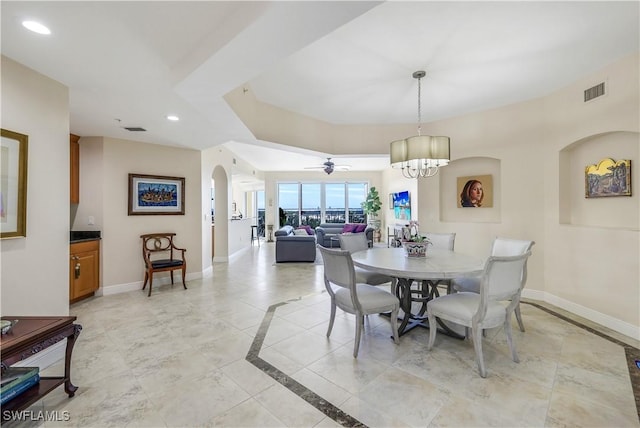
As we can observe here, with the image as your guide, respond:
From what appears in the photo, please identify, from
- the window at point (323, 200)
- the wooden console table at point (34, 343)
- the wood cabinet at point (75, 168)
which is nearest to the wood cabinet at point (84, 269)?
the wood cabinet at point (75, 168)

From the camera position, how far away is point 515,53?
2.64 metres

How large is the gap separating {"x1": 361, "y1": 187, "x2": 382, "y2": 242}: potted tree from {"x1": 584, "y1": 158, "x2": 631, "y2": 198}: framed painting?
23.3 feet

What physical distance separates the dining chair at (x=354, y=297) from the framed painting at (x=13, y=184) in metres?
2.43

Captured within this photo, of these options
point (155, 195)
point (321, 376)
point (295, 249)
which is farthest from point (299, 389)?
point (295, 249)

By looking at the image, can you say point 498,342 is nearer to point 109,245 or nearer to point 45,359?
point 45,359

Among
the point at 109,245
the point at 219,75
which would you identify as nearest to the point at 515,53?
the point at 219,75

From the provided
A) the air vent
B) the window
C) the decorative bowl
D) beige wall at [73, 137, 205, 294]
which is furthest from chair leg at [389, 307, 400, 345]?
the window

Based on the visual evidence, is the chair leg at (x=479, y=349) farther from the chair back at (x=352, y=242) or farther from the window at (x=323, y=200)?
the window at (x=323, y=200)

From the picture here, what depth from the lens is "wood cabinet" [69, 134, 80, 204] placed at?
3957 mm

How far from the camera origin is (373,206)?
10.3 metres

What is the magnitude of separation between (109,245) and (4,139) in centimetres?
267

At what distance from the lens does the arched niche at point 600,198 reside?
114 inches

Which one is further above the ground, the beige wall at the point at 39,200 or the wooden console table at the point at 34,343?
the beige wall at the point at 39,200

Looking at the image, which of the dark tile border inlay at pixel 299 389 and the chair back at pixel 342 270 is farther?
the chair back at pixel 342 270
